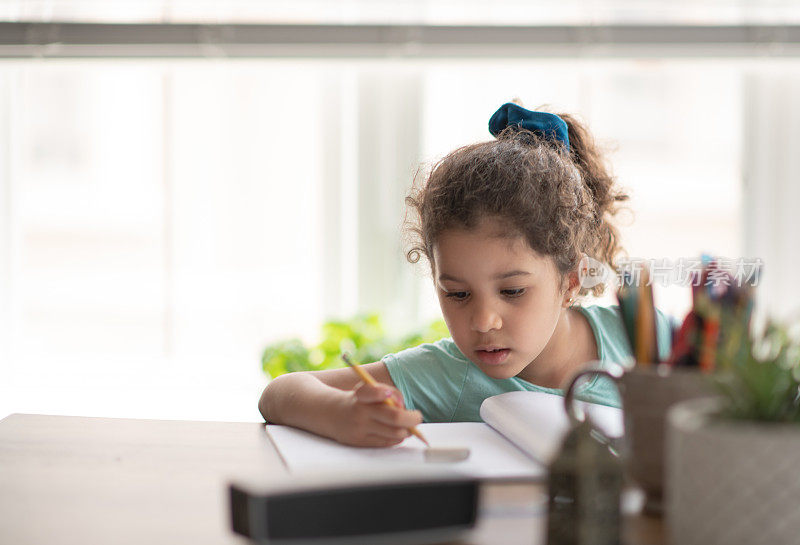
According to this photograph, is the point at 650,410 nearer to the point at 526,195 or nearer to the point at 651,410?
the point at 651,410

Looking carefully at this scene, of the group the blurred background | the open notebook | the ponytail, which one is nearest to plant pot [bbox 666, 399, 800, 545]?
the open notebook

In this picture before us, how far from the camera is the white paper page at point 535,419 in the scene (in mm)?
705

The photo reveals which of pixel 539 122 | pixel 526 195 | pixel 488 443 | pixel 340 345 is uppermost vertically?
pixel 539 122

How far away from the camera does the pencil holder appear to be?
1.84 ft

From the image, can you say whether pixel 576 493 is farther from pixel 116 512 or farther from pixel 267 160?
pixel 267 160

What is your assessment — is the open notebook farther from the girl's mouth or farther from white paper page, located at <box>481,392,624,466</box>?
the girl's mouth

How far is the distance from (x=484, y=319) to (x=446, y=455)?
0.29 metres

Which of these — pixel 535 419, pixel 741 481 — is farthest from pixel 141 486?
pixel 741 481

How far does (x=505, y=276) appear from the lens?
1.02 m

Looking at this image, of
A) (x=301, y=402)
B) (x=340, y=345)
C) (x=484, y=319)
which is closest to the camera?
(x=301, y=402)

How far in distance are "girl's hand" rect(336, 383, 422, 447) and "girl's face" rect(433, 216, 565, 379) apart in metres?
0.23

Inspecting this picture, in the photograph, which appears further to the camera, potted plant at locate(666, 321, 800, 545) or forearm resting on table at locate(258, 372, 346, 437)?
forearm resting on table at locate(258, 372, 346, 437)

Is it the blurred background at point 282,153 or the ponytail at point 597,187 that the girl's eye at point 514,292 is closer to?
the ponytail at point 597,187

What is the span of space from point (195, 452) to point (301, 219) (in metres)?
1.89
